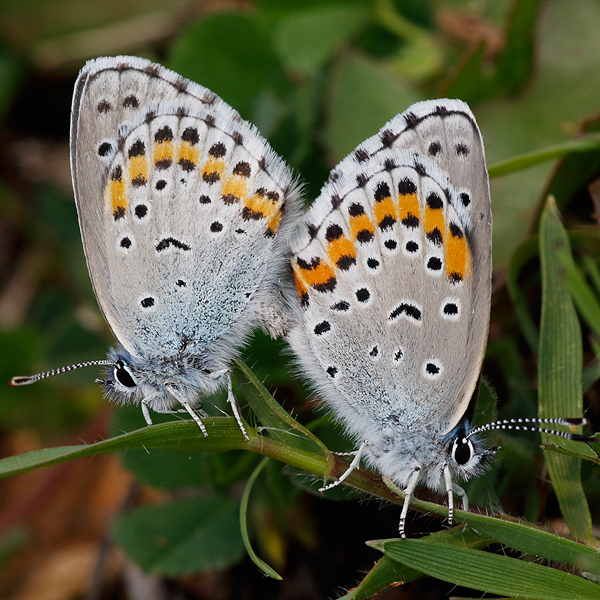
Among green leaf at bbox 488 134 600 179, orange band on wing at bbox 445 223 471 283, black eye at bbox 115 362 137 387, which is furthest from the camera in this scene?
green leaf at bbox 488 134 600 179

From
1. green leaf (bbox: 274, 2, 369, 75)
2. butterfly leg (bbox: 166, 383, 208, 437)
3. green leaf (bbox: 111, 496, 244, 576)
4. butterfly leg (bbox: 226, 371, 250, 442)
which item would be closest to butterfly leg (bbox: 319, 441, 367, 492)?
butterfly leg (bbox: 226, 371, 250, 442)

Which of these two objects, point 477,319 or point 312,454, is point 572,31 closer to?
point 477,319

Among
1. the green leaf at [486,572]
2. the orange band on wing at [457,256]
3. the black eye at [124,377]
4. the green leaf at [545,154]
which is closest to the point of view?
the green leaf at [486,572]

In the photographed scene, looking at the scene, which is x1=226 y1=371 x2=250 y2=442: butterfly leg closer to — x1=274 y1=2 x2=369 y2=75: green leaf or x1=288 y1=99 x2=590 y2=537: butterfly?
x1=288 y1=99 x2=590 y2=537: butterfly

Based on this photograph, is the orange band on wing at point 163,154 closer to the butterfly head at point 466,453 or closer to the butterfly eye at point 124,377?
the butterfly eye at point 124,377

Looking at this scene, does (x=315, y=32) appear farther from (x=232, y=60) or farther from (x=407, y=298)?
(x=407, y=298)

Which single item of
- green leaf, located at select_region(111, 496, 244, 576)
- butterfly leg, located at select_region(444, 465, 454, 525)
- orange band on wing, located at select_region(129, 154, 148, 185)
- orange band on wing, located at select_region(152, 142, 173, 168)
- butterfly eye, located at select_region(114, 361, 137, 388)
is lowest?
green leaf, located at select_region(111, 496, 244, 576)

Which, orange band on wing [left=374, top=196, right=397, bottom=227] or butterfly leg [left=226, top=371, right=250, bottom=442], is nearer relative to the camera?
butterfly leg [left=226, top=371, right=250, bottom=442]

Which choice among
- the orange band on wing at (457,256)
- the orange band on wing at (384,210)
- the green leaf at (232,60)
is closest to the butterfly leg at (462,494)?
the orange band on wing at (457,256)
